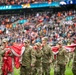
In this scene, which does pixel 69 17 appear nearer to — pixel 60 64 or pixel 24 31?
pixel 24 31

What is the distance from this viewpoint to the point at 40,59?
20656 millimetres

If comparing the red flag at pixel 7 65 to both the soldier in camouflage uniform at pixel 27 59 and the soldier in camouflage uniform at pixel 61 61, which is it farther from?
the soldier in camouflage uniform at pixel 61 61

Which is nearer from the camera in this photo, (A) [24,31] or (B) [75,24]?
(B) [75,24]

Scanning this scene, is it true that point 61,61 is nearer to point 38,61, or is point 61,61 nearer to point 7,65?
point 38,61

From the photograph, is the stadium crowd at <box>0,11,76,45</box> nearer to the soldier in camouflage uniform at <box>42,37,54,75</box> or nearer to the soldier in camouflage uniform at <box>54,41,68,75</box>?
the soldier in camouflage uniform at <box>42,37,54,75</box>

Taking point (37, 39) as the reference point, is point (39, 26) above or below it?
below

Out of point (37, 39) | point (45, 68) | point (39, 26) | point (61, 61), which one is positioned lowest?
point (39, 26)

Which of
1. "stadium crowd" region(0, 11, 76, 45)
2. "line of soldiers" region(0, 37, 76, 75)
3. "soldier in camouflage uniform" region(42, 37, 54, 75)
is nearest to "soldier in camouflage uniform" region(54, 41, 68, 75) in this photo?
"line of soldiers" region(0, 37, 76, 75)

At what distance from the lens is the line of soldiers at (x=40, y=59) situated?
19.3m

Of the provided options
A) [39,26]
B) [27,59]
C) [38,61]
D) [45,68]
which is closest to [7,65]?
[27,59]

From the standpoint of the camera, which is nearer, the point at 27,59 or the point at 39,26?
the point at 27,59

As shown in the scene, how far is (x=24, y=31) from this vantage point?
45.2 metres

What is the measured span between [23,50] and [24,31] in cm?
2580

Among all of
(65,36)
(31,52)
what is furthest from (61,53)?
(65,36)
